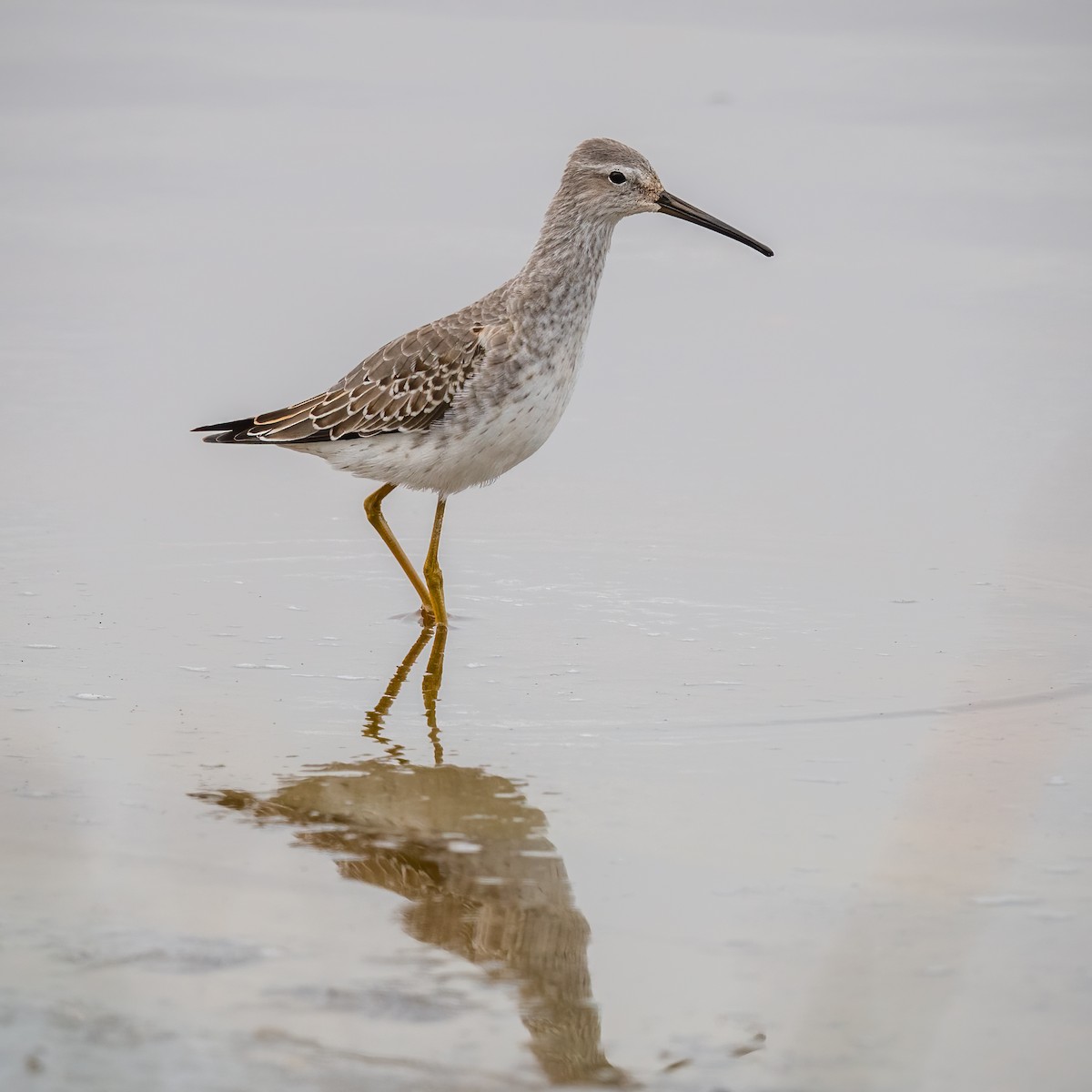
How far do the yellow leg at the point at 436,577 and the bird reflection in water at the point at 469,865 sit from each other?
1.17 metres

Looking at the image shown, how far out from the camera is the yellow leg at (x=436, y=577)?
6.99 metres

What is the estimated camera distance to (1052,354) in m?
10.1

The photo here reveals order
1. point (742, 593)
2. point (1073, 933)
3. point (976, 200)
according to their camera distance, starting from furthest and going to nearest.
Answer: point (976, 200), point (742, 593), point (1073, 933)

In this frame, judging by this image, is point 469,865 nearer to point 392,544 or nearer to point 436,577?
point 436,577

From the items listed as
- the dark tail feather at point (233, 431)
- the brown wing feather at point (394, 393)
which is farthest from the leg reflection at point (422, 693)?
the dark tail feather at point (233, 431)

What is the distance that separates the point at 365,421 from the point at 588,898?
11.4ft

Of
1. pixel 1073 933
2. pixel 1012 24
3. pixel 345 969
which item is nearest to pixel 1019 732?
pixel 1073 933

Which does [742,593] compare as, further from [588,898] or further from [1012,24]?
[1012,24]

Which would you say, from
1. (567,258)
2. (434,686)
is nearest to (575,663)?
(434,686)

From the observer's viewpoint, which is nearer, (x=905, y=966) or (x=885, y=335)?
(x=905, y=966)

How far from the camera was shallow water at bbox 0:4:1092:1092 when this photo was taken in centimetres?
390

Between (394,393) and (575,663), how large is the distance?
1.69m

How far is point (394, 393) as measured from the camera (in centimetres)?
746

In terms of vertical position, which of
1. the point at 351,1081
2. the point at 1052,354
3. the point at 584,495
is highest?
the point at 1052,354
